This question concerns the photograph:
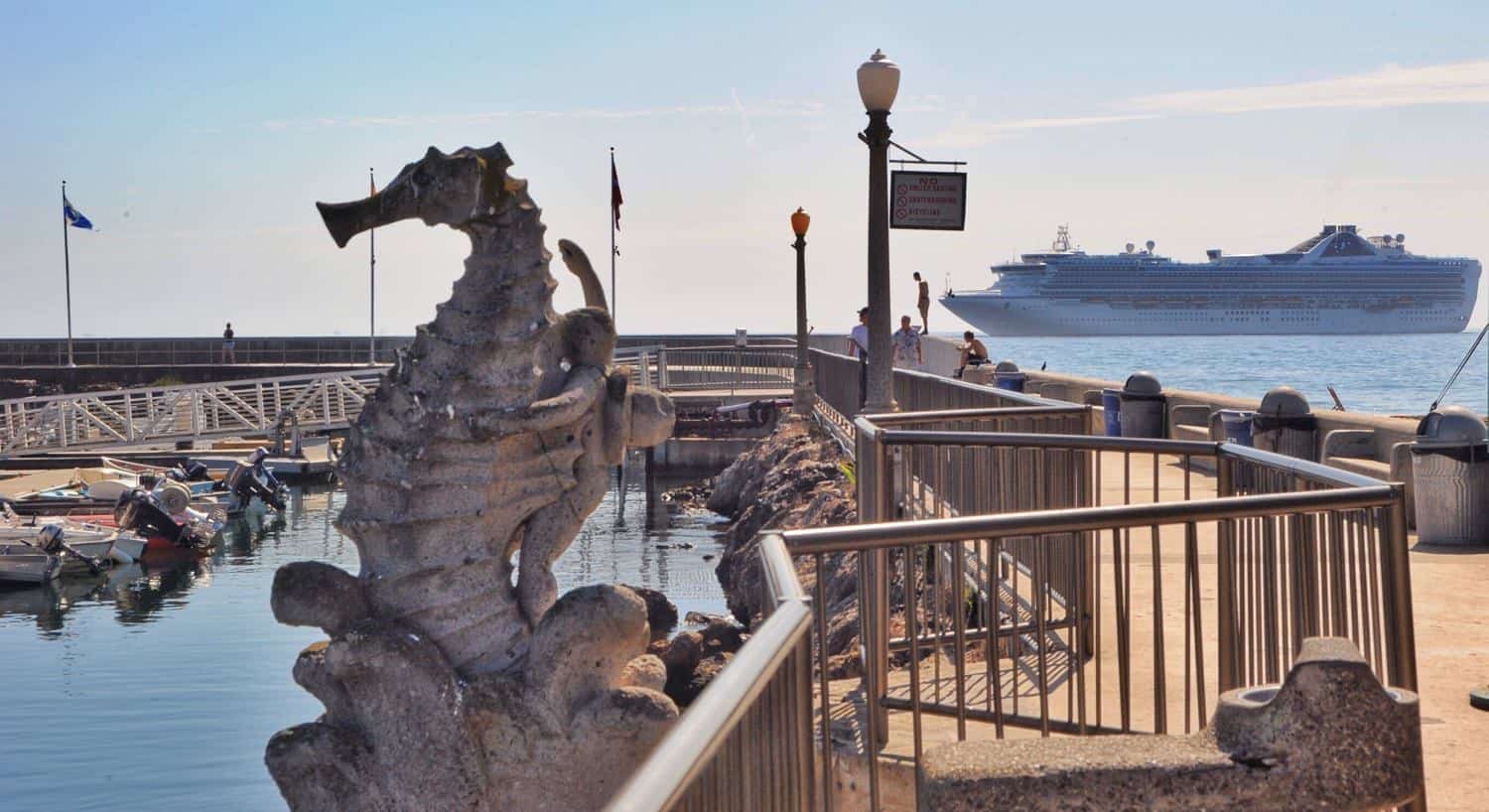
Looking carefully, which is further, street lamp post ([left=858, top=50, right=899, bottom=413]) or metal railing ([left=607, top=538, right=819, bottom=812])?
street lamp post ([left=858, top=50, right=899, bottom=413])

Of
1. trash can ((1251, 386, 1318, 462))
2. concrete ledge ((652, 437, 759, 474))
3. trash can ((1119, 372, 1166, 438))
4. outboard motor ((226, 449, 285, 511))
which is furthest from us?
concrete ledge ((652, 437, 759, 474))

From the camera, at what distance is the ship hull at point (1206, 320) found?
461 feet

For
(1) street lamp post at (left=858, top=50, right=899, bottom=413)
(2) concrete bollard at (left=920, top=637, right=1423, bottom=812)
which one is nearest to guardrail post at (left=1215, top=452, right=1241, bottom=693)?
(2) concrete bollard at (left=920, top=637, right=1423, bottom=812)

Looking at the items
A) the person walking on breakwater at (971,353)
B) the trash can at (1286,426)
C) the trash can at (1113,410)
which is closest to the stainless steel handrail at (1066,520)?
the trash can at (1286,426)

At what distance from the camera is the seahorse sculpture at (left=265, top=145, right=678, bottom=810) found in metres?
6.35

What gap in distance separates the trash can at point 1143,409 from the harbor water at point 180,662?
832cm

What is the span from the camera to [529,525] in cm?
673

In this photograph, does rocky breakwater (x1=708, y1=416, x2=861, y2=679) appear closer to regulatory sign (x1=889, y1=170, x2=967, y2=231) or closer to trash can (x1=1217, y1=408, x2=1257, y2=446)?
regulatory sign (x1=889, y1=170, x2=967, y2=231)

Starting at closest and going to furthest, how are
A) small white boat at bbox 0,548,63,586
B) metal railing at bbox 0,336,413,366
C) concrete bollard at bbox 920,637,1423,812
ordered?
concrete bollard at bbox 920,637,1423,812 < small white boat at bbox 0,548,63,586 < metal railing at bbox 0,336,413,366

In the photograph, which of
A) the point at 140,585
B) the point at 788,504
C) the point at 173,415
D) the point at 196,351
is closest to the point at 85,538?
the point at 140,585

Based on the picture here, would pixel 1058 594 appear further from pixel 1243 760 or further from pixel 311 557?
pixel 311 557

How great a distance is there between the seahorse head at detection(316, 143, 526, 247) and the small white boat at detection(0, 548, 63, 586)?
24063 millimetres

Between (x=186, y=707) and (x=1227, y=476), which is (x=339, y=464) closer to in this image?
(x=1227, y=476)

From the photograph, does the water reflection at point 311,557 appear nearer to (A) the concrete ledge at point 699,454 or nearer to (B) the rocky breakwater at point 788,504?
(B) the rocky breakwater at point 788,504
